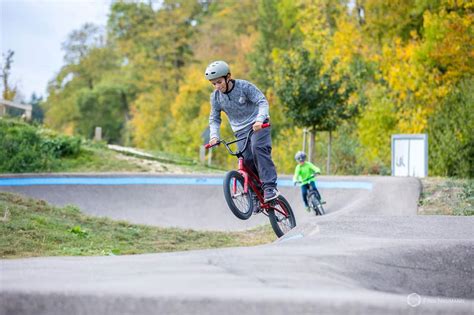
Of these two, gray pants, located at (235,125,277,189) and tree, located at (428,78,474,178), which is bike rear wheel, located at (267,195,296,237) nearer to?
gray pants, located at (235,125,277,189)

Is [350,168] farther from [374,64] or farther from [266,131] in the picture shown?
[266,131]

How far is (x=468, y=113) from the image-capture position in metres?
Result: 24.4

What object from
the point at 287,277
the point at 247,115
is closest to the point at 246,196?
the point at 247,115

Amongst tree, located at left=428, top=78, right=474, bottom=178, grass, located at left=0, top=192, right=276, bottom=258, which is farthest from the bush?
tree, located at left=428, top=78, right=474, bottom=178

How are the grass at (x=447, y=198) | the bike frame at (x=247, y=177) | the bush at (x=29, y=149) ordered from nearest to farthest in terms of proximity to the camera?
the bike frame at (x=247, y=177) → the grass at (x=447, y=198) → the bush at (x=29, y=149)

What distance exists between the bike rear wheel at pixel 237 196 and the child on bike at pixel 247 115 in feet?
0.72

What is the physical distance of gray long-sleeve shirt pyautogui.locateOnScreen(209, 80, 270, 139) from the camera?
29.8 feet

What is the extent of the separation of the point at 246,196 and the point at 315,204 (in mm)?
6283

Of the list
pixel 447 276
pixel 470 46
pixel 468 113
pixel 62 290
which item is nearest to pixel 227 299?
pixel 62 290

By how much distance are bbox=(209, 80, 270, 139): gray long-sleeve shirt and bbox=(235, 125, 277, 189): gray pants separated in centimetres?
13

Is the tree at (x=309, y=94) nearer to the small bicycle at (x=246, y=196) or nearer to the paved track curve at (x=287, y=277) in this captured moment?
the small bicycle at (x=246, y=196)

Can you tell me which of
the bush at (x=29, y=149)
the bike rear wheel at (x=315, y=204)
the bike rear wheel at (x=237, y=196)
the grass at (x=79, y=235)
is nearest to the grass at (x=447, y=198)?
the bike rear wheel at (x=315, y=204)

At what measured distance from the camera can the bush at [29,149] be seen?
22469 millimetres

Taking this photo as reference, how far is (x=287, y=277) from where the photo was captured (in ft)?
14.0
